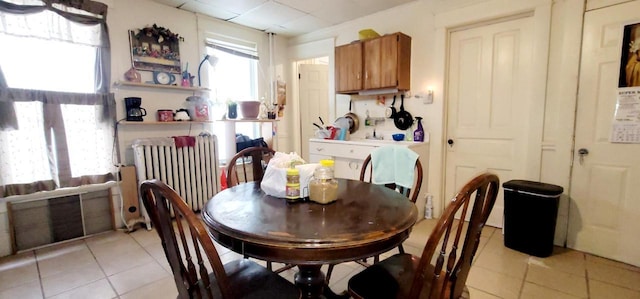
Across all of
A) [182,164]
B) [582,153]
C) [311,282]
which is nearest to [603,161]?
[582,153]

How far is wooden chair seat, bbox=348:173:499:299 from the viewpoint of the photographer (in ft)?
3.01

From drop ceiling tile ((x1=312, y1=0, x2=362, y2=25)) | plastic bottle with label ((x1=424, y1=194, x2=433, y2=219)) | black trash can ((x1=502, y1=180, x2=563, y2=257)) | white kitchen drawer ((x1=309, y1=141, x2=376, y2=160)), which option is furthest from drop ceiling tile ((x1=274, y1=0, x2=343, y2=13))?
black trash can ((x1=502, y1=180, x2=563, y2=257))

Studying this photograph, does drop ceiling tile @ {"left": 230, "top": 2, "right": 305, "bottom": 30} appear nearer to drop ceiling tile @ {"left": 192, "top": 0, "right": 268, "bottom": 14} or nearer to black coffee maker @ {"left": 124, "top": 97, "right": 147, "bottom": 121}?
drop ceiling tile @ {"left": 192, "top": 0, "right": 268, "bottom": 14}

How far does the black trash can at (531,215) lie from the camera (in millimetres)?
2281

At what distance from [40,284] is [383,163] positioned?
2553mm

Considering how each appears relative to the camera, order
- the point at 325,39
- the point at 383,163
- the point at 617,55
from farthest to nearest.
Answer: the point at 325,39
the point at 617,55
the point at 383,163

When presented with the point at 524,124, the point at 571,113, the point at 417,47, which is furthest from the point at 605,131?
the point at 417,47

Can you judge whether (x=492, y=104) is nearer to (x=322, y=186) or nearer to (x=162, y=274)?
(x=322, y=186)

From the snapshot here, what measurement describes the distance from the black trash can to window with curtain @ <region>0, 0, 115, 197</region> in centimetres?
379

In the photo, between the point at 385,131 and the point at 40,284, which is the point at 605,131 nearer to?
the point at 385,131

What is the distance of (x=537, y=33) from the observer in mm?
2533

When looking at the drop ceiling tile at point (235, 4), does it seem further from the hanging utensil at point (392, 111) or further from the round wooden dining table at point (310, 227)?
the round wooden dining table at point (310, 227)

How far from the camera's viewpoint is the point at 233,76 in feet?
13.1

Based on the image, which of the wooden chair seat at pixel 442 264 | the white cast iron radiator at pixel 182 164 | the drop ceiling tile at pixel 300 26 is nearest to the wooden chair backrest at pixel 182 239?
the wooden chair seat at pixel 442 264
